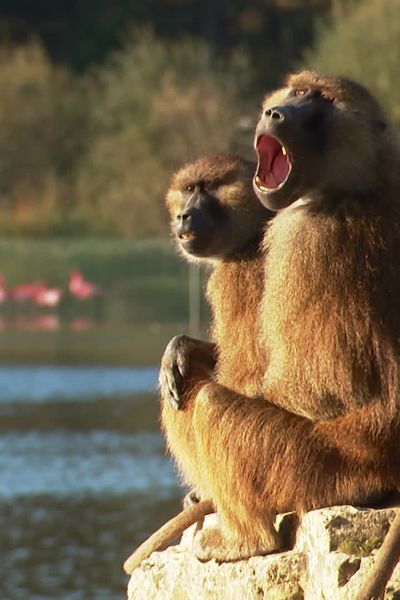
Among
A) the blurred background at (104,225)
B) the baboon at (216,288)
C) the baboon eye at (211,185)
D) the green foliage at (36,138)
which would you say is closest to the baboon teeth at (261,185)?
the baboon at (216,288)

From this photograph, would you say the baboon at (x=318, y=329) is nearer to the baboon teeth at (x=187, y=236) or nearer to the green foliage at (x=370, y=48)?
the baboon teeth at (x=187, y=236)

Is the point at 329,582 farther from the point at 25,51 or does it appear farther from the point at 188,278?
the point at 25,51

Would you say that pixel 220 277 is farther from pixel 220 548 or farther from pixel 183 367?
pixel 220 548

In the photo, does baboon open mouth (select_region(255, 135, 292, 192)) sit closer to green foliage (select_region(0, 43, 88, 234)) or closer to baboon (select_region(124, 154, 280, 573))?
baboon (select_region(124, 154, 280, 573))

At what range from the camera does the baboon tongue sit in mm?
5164

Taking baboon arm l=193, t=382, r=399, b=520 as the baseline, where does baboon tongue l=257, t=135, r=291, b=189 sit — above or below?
above

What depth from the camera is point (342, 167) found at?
199 inches

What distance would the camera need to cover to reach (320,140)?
16.8ft

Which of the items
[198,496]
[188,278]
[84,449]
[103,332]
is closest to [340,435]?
[198,496]

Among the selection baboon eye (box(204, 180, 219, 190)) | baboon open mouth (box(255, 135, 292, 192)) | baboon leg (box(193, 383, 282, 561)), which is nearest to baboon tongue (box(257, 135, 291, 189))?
baboon open mouth (box(255, 135, 292, 192))

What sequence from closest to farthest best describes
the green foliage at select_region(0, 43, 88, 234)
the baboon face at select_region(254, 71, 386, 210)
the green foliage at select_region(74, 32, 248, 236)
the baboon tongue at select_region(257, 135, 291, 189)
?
the baboon face at select_region(254, 71, 386, 210)
the baboon tongue at select_region(257, 135, 291, 189)
the green foliage at select_region(74, 32, 248, 236)
the green foliage at select_region(0, 43, 88, 234)

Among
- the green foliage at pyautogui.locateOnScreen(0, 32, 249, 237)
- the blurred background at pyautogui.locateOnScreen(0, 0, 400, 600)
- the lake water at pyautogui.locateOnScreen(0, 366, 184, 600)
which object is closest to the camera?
the lake water at pyautogui.locateOnScreen(0, 366, 184, 600)

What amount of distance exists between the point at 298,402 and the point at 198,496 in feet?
4.10

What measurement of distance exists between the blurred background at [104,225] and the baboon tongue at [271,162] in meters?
8.39
